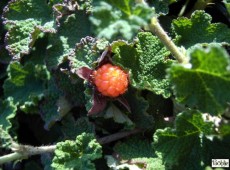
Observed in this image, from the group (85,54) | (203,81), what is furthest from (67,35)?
(203,81)

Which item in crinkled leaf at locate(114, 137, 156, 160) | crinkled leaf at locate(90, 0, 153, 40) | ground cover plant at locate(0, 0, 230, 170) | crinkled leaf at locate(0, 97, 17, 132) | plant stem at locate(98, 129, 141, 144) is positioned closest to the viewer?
crinkled leaf at locate(90, 0, 153, 40)

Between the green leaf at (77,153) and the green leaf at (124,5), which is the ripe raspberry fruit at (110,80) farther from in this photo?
the green leaf at (124,5)

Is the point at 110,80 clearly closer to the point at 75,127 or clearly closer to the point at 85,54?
the point at 85,54

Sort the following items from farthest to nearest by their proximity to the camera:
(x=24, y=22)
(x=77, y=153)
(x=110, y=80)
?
(x=24, y=22), (x=77, y=153), (x=110, y=80)

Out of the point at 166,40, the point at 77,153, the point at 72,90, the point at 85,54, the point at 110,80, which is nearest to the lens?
the point at 166,40

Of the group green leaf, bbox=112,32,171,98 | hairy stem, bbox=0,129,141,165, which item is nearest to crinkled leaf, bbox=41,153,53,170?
hairy stem, bbox=0,129,141,165

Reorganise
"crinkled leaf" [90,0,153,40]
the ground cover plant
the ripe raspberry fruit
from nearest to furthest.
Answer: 1. "crinkled leaf" [90,0,153,40]
2. the ground cover plant
3. the ripe raspberry fruit

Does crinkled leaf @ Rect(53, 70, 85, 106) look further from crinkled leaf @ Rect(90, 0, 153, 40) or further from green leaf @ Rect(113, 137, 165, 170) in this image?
crinkled leaf @ Rect(90, 0, 153, 40)
